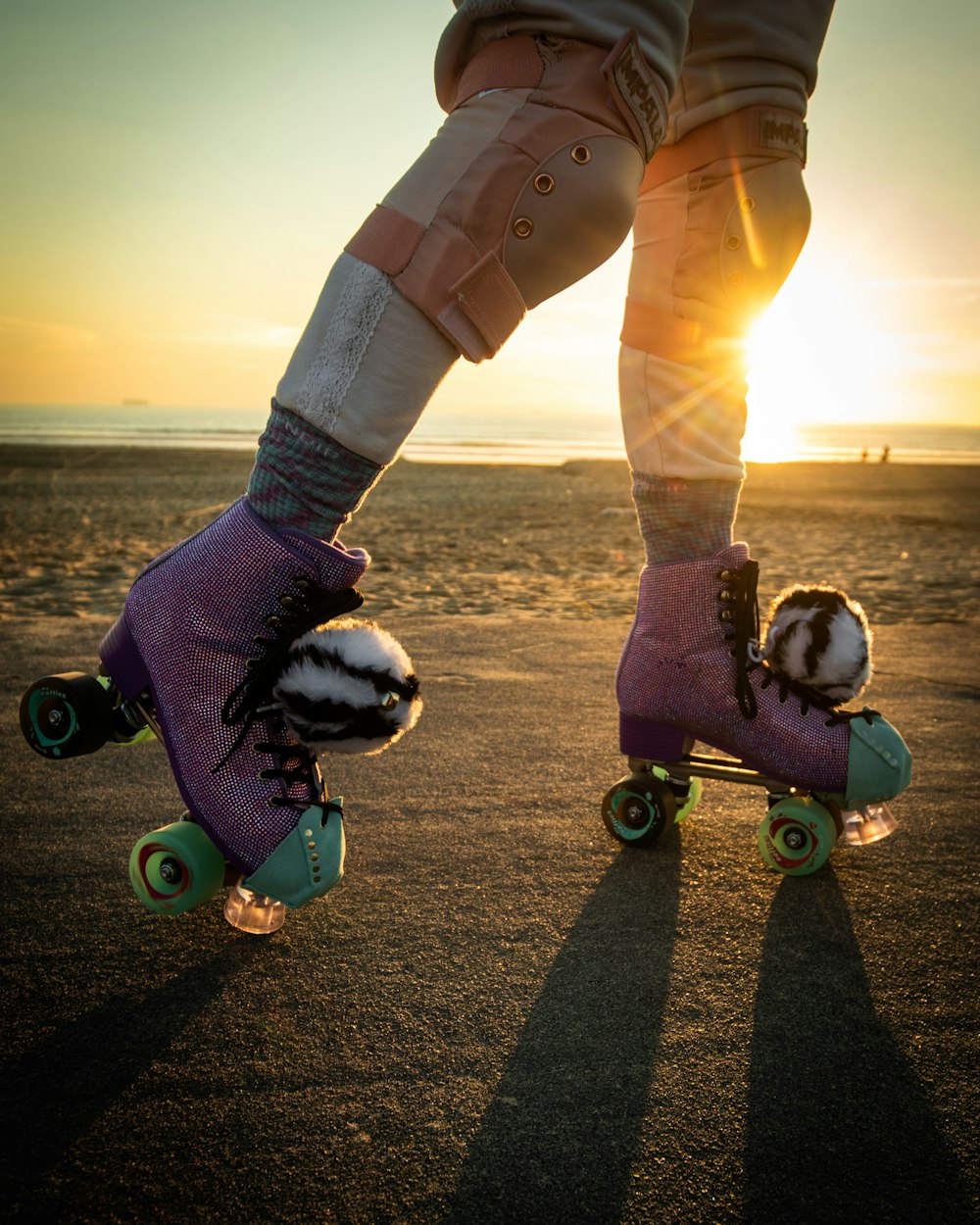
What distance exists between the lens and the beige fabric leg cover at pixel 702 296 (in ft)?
4.56

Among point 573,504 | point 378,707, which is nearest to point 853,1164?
point 378,707

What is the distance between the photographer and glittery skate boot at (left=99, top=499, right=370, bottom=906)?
3.48 feet

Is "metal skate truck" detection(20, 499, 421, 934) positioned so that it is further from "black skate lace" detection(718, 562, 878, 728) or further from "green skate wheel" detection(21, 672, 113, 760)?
"black skate lace" detection(718, 562, 878, 728)

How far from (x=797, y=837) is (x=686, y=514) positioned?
0.56m

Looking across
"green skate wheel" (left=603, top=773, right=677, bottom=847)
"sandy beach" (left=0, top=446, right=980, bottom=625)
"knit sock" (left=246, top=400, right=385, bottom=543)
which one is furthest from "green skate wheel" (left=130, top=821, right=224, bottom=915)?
"sandy beach" (left=0, top=446, right=980, bottom=625)

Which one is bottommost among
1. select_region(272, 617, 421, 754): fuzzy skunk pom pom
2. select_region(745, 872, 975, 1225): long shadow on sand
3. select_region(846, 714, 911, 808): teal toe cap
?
select_region(745, 872, 975, 1225): long shadow on sand

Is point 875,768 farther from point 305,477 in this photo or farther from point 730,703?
point 305,477

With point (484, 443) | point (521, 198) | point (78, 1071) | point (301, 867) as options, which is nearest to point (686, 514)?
point (521, 198)

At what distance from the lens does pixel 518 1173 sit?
2.44ft

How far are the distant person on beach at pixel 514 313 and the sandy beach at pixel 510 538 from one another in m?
2.28

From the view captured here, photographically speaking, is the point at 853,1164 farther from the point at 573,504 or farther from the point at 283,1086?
the point at 573,504

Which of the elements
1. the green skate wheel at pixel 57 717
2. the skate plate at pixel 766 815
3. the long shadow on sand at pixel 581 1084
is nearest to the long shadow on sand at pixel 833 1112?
the long shadow on sand at pixel 581 1084

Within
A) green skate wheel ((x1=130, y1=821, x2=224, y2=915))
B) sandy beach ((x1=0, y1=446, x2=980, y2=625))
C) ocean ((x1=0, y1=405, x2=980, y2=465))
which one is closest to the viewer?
green skate wheel ((x1=130, y1=821, x2=224, y2=915))

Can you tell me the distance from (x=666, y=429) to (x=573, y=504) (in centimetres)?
783
